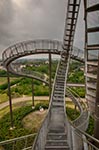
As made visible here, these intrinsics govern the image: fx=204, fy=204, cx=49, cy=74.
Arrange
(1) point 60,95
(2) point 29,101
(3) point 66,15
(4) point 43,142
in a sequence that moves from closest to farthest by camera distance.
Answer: (4) point 43,142 → (1) point 60,95 → (3) point 66,15 → (2) point 29,101

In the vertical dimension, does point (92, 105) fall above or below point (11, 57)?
below

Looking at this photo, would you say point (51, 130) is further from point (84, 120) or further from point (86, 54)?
point (84, 120)

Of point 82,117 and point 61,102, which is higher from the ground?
point 61,102

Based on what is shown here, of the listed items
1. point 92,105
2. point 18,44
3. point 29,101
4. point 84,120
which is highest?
point 18,44

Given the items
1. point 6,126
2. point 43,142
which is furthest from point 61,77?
point 6,126

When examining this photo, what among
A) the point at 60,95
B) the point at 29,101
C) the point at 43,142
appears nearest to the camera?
the point at 43,142

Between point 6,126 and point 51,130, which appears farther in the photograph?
point 6,126

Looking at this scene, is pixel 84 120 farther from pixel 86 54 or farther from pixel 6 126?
pixel 6 126

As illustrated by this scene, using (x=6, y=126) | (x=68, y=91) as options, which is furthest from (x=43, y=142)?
(x=6, y=126)

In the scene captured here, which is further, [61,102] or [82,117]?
[82,117]
